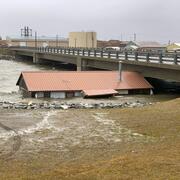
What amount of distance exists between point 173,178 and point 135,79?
28613 millimetres

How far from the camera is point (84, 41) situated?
12694 cm

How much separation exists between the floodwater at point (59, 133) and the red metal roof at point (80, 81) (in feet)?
34.8

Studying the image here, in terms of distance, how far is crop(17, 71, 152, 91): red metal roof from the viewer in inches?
1396

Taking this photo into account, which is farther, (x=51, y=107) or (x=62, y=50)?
(x=62, y=50)

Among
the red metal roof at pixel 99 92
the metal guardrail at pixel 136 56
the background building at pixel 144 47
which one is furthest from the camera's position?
the background building at pixel 144 47

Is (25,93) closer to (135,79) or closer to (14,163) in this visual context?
(135,79)

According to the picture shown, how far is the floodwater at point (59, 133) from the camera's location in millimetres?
15797

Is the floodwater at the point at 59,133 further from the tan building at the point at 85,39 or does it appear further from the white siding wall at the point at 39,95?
the tan building at the point at 85,39

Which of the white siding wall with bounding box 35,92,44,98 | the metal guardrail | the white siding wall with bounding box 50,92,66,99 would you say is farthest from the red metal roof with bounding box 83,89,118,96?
the metal guardrail

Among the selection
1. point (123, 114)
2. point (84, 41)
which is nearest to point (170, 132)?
point (123, 114)

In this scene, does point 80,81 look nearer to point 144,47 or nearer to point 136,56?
point 136,56

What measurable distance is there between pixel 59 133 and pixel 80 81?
62.3 ft

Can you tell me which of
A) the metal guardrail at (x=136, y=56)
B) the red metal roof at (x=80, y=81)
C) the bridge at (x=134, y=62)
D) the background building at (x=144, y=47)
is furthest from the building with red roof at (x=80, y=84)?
the background building at (x=144, y=47)

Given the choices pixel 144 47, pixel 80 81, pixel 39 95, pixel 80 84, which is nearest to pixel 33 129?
pixel 39 95
